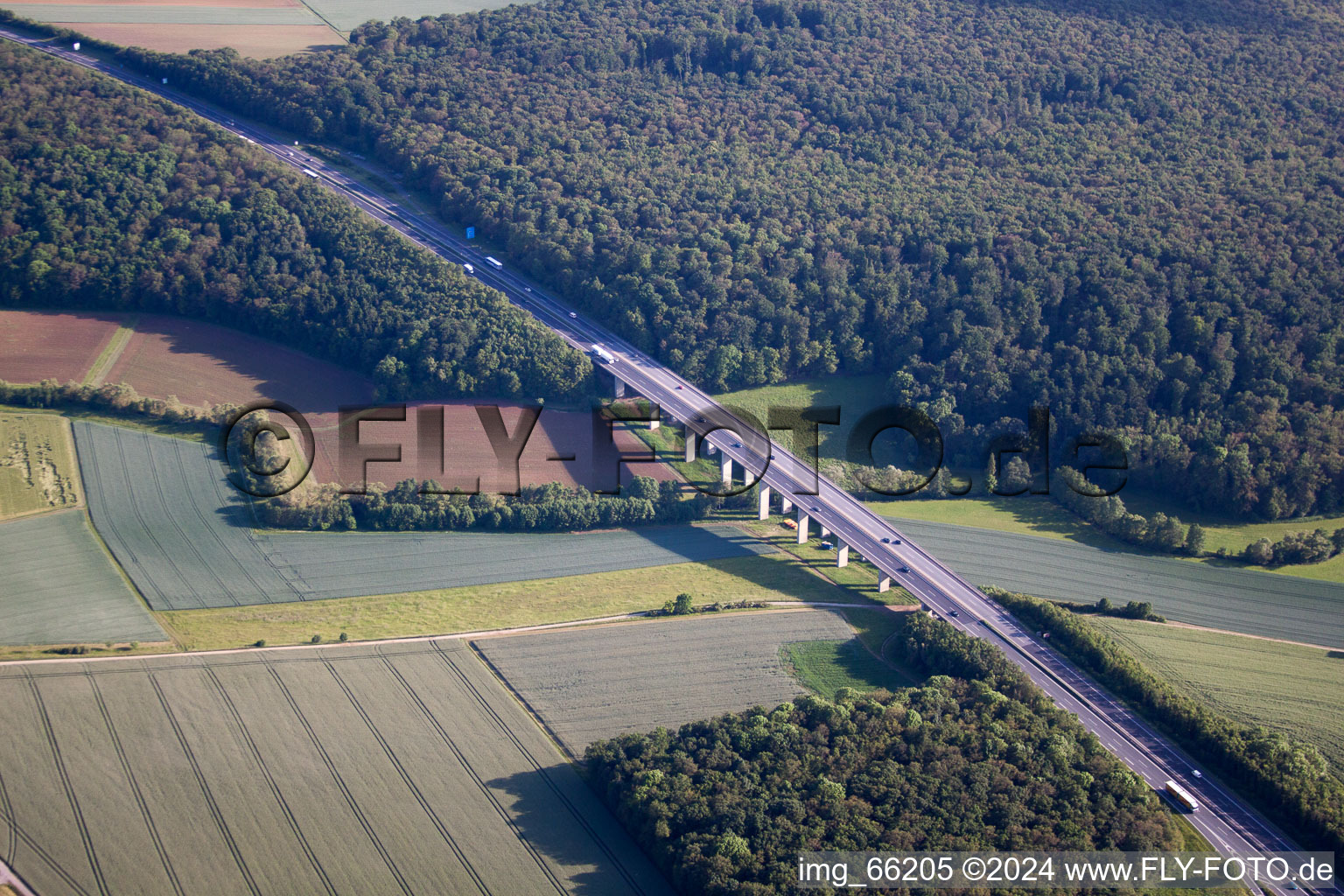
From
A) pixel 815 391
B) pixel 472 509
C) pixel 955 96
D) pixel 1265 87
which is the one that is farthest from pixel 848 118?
pixel 472 509

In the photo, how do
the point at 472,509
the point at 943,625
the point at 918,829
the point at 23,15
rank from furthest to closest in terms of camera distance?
the point at 23,15, the point at 472,509, the point at 943,625, the point at 918,829

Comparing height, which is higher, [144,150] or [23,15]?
[23,15]

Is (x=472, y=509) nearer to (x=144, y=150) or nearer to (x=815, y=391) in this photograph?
(x=815, y=391)

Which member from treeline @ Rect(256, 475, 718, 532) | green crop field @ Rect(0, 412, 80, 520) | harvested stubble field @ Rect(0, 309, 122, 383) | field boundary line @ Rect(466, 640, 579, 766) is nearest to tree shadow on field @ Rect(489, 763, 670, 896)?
field boundary line @ Rect(466, 640, 579, 766)

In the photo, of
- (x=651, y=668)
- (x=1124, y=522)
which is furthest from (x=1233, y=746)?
(x=651, y=668)

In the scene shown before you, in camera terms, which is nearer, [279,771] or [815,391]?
[279,771]

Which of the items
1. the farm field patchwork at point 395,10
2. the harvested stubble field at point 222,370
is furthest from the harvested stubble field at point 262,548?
the farm field patchwork at point 395,10

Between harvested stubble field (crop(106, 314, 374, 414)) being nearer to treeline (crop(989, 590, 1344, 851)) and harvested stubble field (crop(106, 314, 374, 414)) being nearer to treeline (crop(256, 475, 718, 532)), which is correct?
treeline (crop(256, 475, 718, 532))
